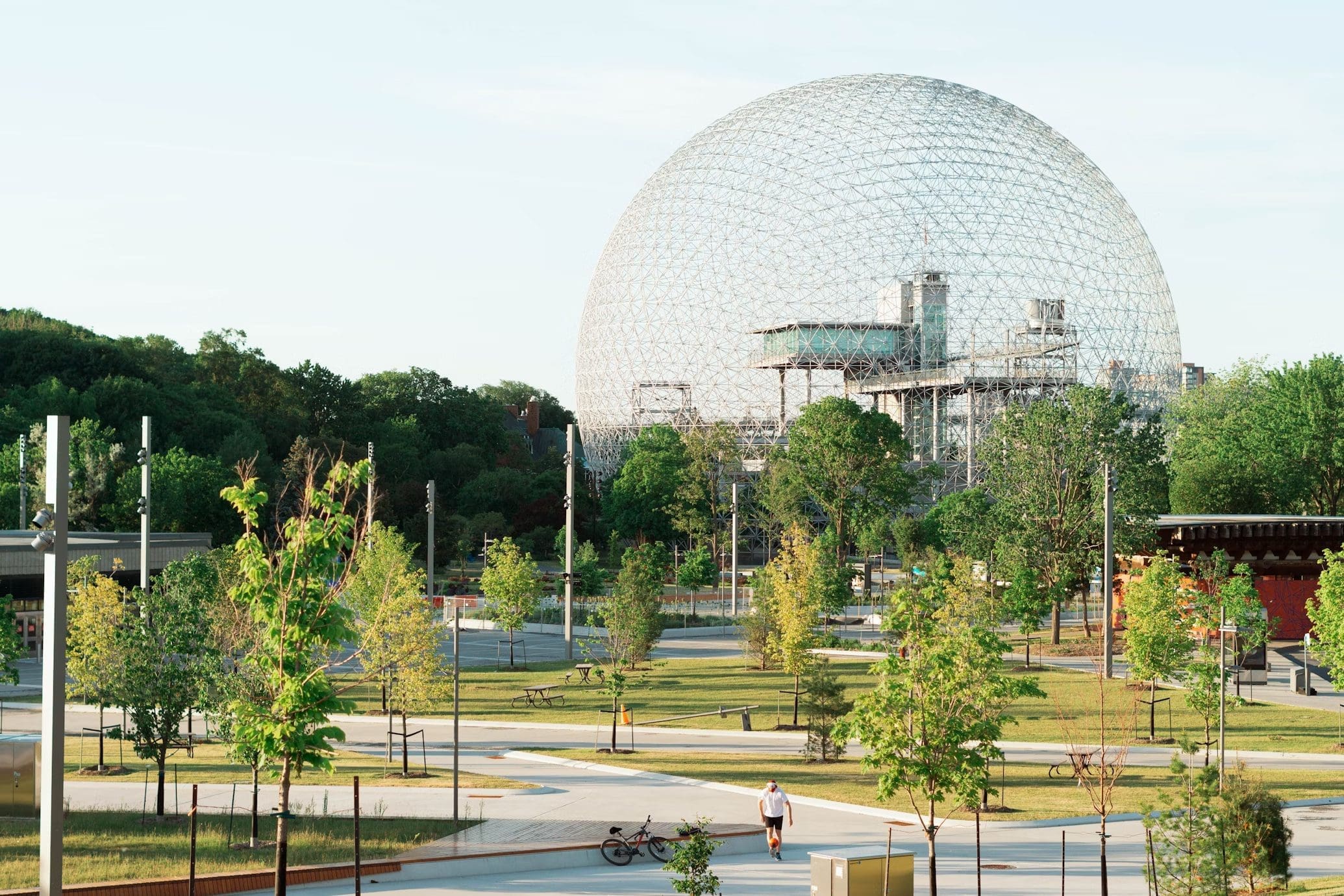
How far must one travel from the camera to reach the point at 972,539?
55.3m

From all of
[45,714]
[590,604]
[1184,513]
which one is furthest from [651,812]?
[1184,513]

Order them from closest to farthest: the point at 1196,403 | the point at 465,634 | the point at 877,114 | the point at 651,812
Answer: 1. the point at 651,812
2. the point at 465,634
3. the point at 1196,403
4. the point at 877,114

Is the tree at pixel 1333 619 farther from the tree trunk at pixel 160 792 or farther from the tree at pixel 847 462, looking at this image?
the tree at pixel 847 462

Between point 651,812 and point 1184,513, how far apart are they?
183ft

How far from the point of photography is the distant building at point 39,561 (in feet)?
169

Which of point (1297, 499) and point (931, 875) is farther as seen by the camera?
point (1297, 499)

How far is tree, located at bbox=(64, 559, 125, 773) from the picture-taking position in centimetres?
3011

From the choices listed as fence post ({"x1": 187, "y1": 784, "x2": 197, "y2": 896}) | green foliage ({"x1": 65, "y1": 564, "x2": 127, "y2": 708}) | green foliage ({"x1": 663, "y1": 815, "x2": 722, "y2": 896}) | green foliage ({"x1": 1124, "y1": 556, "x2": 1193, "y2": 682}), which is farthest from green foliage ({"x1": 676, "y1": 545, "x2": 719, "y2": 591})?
green foliage ({"x1": 663, "y1": 815, "x2": 722, "y2": 896})

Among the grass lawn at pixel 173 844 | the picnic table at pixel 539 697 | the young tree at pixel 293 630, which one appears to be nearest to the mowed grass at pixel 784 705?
the picnic table at pixel 539 697

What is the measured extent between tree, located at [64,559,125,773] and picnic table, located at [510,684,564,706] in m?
10.7

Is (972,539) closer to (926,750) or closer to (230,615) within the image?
(230,615)

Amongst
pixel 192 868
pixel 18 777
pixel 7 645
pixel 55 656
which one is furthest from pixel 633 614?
pixel 55 656

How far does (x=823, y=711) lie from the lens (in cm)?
3139

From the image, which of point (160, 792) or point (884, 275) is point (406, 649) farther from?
point (884, 275)
